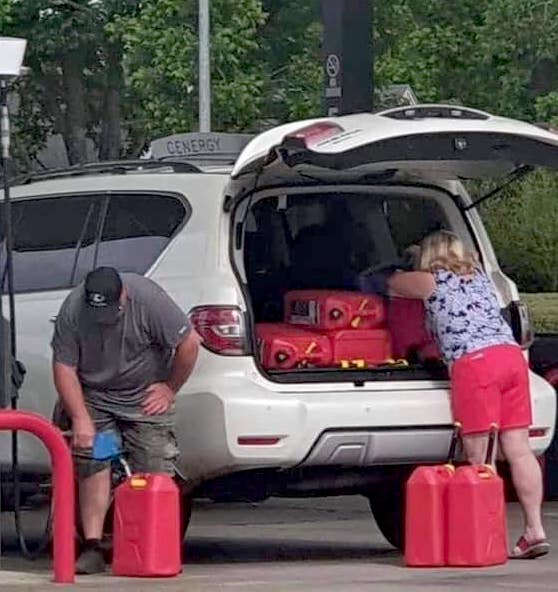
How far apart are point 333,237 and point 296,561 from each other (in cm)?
167

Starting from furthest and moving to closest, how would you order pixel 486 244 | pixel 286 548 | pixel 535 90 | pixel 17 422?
pixel 535 90, pixel 286 548, pixel 486 244, pixel 17 422

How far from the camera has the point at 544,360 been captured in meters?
11.4

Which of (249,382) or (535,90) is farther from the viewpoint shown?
(535,90)

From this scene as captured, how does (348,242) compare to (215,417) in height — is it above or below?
above

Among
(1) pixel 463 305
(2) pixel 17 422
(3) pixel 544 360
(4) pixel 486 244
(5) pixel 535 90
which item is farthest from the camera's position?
(5) pixel 535 90

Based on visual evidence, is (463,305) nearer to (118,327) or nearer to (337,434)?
(337,434)

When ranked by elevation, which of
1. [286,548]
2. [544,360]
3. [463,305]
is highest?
[463,305]

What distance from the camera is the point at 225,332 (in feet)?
26.6

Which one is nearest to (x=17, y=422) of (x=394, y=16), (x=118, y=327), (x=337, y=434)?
(x=118, y=327)

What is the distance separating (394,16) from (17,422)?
2050 cm

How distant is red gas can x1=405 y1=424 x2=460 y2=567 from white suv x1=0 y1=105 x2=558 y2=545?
16 centimetres

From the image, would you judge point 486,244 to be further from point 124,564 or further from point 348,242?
point 124,564

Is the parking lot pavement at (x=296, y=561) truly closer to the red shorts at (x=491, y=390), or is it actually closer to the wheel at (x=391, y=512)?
the wheel at (x=391, y=512)

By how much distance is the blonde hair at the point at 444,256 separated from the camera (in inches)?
341
